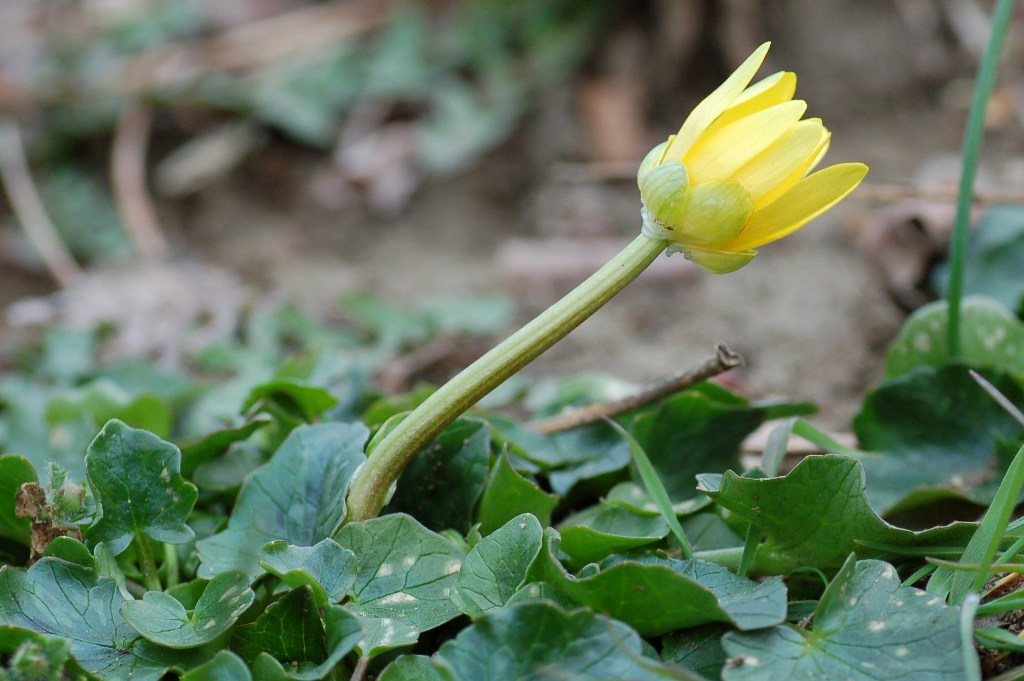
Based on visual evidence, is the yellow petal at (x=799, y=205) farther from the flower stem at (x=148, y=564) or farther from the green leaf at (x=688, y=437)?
the flower stem at (x=148, y=564)

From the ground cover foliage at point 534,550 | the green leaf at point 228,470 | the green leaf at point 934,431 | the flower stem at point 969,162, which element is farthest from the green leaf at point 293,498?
the flower stem at point 969,162

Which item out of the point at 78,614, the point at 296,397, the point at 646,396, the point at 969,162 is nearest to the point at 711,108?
the point at 646,396

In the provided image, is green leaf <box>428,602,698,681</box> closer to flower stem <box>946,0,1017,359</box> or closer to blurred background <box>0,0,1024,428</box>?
flower stem <box>946,0,1017,359</box>

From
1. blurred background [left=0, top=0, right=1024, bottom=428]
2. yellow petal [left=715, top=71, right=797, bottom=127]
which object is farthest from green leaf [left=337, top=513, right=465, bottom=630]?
blurred background [left=0, top=0, right=1024, bottom=428]

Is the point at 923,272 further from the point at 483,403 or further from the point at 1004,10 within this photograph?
the point at 483,403

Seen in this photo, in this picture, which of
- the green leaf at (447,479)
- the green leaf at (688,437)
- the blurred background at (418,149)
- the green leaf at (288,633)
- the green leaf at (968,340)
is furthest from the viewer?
the blurred background at (418,149)
